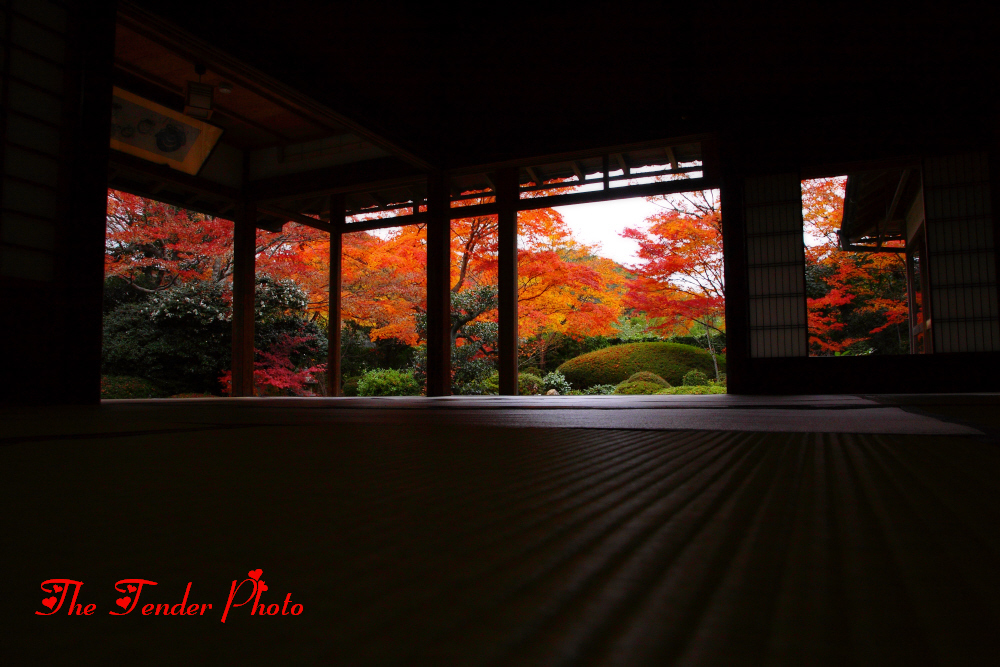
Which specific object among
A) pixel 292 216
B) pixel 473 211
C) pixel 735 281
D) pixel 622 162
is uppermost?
pixel 622 162

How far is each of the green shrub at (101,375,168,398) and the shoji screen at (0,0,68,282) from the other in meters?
5.27

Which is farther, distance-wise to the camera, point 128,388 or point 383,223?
point 128,388

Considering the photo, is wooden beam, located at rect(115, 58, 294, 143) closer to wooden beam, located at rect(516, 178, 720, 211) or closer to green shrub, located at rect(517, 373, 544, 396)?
wooden beam, located at rect(516, 178, 720, 211)

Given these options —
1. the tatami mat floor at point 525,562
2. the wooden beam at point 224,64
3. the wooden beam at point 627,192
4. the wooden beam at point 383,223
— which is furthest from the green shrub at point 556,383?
the tatami mat floor at point 525,562

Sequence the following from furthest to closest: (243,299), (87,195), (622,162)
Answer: (243,299) < (622,162) < (87,195)

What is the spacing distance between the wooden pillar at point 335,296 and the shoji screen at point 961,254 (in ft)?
18.5

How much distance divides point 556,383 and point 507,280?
3646 mm

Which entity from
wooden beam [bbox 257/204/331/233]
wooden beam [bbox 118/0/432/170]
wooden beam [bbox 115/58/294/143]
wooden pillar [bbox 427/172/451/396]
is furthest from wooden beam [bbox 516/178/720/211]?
wooden beam [bbox 115/58/294/143]

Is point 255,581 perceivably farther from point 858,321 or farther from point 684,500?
point 858,321

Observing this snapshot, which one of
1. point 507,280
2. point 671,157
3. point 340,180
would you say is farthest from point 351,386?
point 671,157

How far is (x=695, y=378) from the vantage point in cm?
920

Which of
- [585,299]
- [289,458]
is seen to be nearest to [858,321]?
[585,299]

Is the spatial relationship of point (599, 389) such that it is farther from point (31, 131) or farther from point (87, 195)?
point (31, 131)

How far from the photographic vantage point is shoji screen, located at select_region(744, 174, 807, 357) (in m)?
4.59
